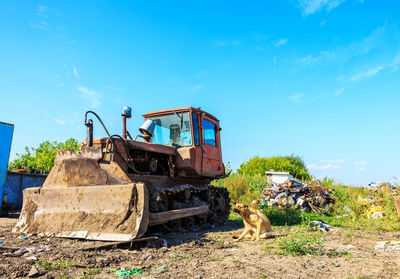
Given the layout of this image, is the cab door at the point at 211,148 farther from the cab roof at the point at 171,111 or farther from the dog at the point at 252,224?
the dog at the point at 252,224

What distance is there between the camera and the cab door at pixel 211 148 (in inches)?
325

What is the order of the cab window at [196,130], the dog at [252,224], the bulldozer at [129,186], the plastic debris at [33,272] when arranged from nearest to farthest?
the plastic debris at [33,272] < the bulldozer at [129,186] < the dog at [252,224] < the cab window at [196,130]

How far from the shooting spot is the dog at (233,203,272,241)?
20.0 ft

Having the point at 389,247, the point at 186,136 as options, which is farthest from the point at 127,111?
the point at 389,247

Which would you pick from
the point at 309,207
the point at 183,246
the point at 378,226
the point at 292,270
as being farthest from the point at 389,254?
the point at 309,207

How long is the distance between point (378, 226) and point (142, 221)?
21.4 feet

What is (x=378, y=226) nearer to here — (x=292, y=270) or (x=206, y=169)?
(x=206, y=169)

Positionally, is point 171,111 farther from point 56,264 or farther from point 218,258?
point 56,264

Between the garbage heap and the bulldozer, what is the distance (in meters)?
5.79

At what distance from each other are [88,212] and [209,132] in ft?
13.9

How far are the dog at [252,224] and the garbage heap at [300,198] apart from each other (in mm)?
7015

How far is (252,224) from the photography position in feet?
20.4

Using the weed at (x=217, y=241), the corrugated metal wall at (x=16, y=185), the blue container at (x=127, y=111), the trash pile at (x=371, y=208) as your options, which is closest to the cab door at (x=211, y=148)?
the blue container at (x=127, y=111)

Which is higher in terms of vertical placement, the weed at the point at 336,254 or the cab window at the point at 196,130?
the cab window at the point at 196,130
